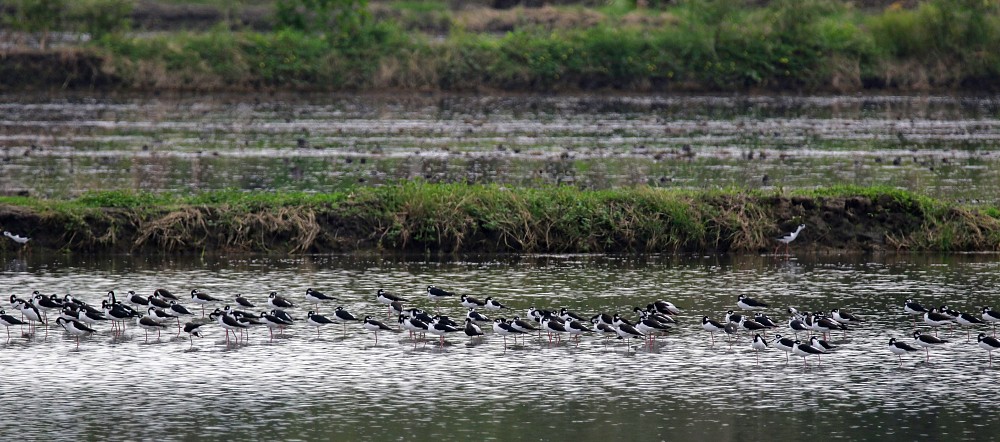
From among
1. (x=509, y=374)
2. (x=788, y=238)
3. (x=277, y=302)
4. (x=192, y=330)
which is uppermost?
(x=788, y=238)

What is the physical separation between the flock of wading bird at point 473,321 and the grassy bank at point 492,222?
500cm

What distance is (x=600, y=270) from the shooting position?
90.4 ft

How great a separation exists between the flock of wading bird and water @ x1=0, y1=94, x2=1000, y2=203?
27.0 ft

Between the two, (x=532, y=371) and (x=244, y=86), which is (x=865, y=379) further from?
(x=244, y=86)

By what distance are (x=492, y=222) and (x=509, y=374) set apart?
901cm

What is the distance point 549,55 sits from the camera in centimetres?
6838

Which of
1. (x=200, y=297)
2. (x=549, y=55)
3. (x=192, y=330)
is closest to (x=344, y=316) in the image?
(x=192, y=330)

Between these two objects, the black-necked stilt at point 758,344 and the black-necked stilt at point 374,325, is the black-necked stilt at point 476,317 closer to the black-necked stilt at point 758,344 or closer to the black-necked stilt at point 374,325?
the black-necked stilt at point 374,325

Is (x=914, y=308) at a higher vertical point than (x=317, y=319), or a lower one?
higher

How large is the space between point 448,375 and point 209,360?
3.43 metres

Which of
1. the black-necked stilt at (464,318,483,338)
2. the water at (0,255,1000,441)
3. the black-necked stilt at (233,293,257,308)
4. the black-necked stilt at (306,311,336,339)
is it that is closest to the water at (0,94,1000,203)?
the water at (0,255,1000,441)

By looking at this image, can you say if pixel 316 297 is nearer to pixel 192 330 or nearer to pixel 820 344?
pixel 192 330

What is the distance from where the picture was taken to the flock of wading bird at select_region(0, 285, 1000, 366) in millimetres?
21584

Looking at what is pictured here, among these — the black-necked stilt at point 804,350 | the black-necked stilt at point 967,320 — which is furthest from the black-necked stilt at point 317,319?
the black-necked stilt at point 967,320
